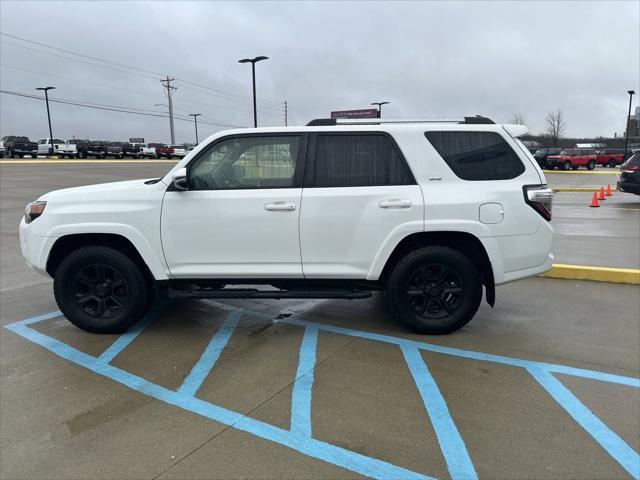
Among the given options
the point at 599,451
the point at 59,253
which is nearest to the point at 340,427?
the point at 599,451

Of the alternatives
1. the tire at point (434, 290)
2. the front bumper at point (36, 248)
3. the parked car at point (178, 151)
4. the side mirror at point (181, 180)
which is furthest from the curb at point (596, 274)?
the parked car at point (178, 151)

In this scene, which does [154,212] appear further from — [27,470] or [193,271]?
[27,470]

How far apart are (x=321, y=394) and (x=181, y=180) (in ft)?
7.01

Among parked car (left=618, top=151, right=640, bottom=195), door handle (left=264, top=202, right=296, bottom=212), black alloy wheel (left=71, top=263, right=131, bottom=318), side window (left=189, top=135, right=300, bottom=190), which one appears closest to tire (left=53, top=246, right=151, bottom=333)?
black alloy wheel (left=71, top=263, right=131, bottom=318)

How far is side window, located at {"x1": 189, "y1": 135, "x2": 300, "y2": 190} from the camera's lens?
429 centimetres

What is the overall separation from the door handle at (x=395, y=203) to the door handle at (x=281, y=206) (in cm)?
75

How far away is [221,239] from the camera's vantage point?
426cm

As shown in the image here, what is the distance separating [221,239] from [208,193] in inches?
16.3

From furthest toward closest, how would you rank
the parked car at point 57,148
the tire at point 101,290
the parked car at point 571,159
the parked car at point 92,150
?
the parked car at point 92,150 → the parked car at point 57,148 → the parked car at point 571,159 → the tire at point 101,290

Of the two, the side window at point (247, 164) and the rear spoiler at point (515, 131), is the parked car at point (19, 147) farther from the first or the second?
the rear spoiler at point (515, 131)

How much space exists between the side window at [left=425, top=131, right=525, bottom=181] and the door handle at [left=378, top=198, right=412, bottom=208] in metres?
0.52

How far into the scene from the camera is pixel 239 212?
4.21 m

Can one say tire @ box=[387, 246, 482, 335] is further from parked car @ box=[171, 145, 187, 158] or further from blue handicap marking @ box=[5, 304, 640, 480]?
parked car @ box=[171, 145, 187, 158]

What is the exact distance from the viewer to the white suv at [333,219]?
4180mm
